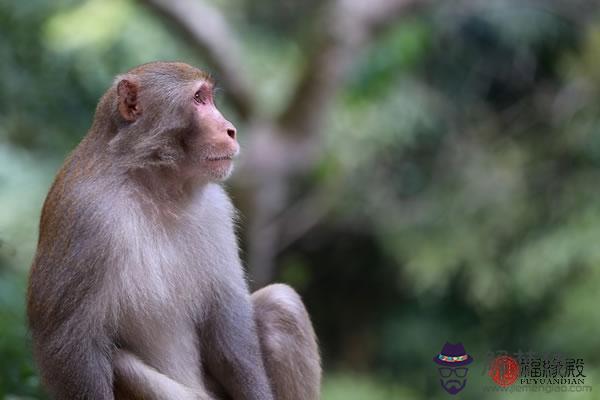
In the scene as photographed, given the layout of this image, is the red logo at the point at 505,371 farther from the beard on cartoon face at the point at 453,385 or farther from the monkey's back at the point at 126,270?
the monkey's back at the point at 126,270

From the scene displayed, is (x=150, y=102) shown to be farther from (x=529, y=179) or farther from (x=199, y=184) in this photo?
(x=529, y=179)

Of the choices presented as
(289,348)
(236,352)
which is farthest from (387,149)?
(236,352)

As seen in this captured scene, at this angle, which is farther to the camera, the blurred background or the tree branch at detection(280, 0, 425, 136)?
the blurred background

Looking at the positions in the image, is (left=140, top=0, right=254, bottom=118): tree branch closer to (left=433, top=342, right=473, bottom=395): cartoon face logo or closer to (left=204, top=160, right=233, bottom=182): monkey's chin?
(left=433, top=342, right=473, bottom=395): cartoon face logo

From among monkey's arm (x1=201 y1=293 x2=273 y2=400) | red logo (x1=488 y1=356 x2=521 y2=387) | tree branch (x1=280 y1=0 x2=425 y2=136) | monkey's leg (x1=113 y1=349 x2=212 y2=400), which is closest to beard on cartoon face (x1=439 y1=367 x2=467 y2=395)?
red logo (x1=488 y1=356 x2=521 y2=387)

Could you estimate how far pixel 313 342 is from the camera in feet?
13.6

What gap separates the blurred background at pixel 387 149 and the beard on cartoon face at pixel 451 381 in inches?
154

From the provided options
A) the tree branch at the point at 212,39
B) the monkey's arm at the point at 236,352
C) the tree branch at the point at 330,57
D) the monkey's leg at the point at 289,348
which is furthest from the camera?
the tree branch at the point at 330,57

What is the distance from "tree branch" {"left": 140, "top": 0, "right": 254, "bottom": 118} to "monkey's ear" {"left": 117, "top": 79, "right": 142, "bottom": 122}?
197 inches

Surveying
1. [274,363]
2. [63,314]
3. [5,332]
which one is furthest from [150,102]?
[5,332]

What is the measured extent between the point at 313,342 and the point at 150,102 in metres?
1.16

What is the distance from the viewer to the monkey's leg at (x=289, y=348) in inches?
162

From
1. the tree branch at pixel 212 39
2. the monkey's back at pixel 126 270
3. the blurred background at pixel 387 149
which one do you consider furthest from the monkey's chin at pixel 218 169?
the tree branch at pixel 212 39

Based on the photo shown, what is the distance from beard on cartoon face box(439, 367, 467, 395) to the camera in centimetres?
523
